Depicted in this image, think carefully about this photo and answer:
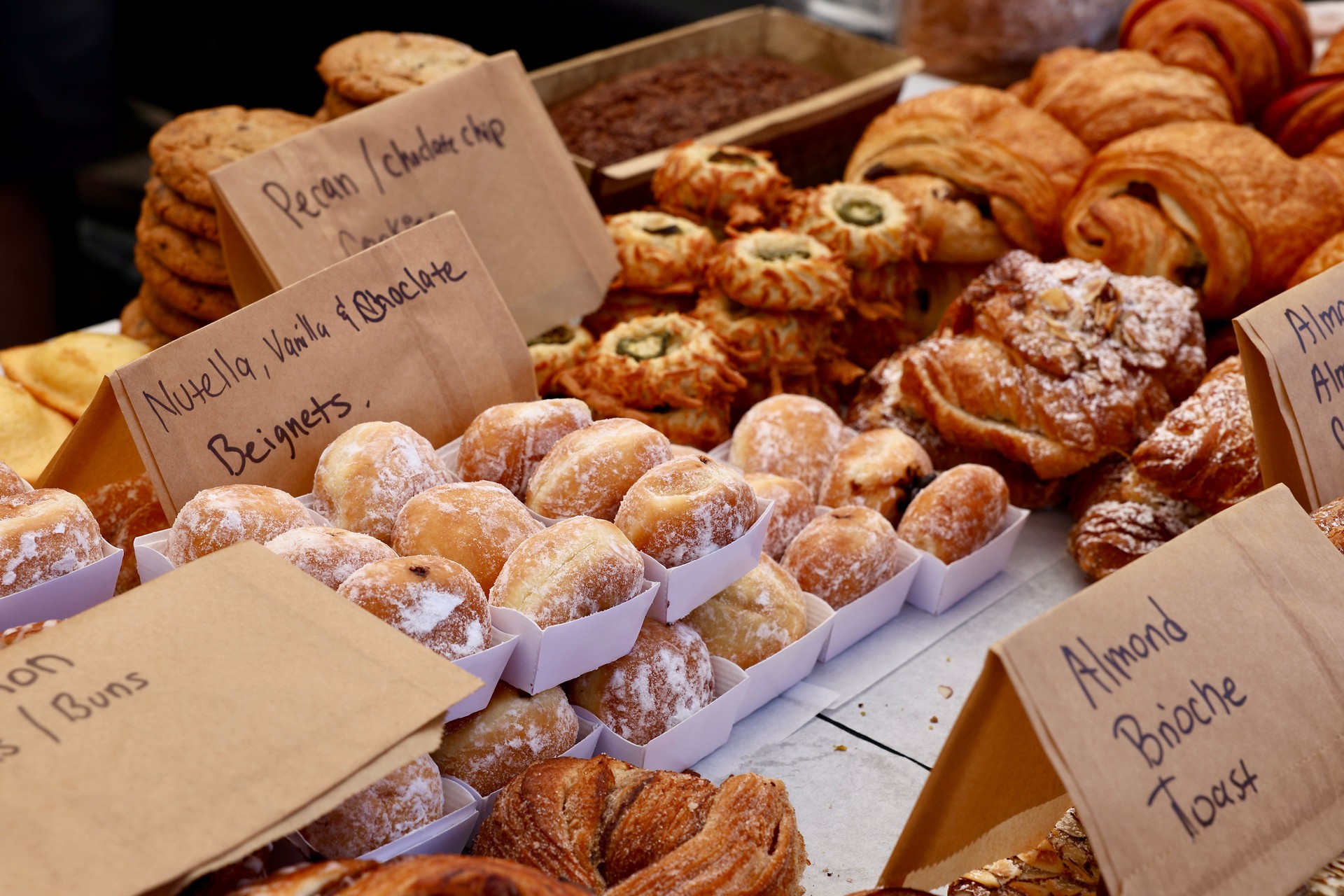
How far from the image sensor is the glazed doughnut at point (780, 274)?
242 centimetres

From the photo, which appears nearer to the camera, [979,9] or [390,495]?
[390,495]

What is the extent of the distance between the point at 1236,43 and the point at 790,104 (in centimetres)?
134

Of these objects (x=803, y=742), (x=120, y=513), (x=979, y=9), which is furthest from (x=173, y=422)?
(x=979, y=9)

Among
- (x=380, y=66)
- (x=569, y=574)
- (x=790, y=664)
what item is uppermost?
(x=380, y=66)

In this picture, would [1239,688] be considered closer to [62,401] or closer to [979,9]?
[62,401]

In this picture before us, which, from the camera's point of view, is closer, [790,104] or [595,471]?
[595,471]

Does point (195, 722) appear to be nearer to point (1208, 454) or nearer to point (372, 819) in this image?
point (372, 819)

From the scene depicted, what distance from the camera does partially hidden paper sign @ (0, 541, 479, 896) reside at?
3.07 ft

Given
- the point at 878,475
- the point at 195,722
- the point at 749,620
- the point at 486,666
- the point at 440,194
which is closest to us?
the point at 195,722

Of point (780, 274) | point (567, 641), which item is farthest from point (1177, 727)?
point (780, 274)

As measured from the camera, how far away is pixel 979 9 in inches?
165

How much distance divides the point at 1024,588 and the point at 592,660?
1.07 m

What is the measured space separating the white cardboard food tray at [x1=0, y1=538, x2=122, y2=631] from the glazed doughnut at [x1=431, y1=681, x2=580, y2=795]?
0.48 meters

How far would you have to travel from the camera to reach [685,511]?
157cm
